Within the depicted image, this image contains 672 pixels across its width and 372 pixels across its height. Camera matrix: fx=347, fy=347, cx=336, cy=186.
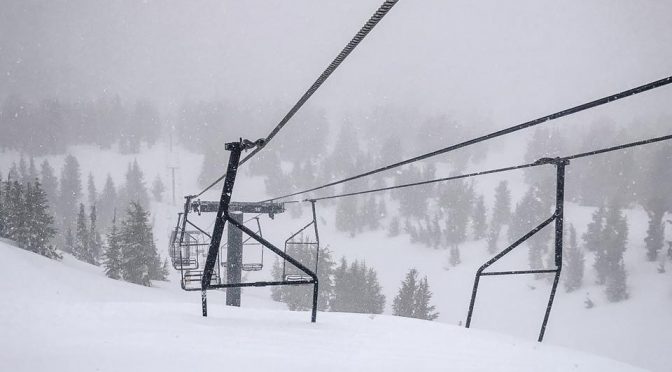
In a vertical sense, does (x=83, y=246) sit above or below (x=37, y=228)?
below

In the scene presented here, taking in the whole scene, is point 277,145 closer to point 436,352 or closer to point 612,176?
point 612,176

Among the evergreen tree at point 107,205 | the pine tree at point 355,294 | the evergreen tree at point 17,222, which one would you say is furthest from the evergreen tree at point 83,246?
the pine tree at point 355,294

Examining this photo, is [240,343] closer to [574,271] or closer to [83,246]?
[574,271]

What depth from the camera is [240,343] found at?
141 inches

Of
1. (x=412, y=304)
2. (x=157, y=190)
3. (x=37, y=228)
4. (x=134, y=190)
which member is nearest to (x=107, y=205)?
(x=134, y=190)

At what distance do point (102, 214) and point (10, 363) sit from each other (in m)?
98.4

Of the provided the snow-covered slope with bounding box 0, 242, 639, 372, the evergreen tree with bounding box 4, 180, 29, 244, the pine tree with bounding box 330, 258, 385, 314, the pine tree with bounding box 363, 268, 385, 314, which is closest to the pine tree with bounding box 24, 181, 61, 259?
the evergreen tree with bounding box 4, 180, 29, 244

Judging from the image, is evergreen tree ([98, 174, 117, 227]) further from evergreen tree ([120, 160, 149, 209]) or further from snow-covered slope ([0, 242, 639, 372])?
snow-covered slope ([0, 242, 639, 372])

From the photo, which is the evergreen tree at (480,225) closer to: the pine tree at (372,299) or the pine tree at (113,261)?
the pine tree at (372,299)

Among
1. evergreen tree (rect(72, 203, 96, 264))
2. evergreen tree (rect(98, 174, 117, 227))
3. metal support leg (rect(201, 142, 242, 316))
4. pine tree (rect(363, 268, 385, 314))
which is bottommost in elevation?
pine tree (rect(363, 268, 385, 314))

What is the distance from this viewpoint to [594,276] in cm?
5016

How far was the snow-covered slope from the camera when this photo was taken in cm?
302

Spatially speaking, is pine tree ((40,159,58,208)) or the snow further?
pine tree ((40,159,58,208))

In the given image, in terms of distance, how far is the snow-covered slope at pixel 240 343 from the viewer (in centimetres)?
302
